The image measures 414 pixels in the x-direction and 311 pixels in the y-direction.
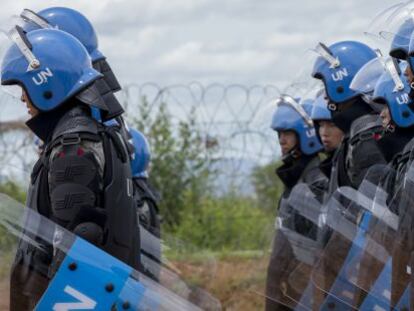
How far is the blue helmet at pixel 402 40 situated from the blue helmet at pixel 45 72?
1.45m

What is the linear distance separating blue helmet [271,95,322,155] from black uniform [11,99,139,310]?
11.1 feet

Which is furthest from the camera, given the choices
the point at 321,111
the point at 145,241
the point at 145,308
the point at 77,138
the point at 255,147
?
the point at 255,147

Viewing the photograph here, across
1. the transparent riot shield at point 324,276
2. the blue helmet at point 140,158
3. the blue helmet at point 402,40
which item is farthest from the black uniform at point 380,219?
the blue helmet at point 140,158

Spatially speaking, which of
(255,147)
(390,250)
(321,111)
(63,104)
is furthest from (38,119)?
(255,147)

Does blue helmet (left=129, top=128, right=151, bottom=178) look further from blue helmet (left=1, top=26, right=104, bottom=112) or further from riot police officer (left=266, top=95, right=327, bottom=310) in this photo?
blue helmet (left=1, top=26, right=104, bottom=112)

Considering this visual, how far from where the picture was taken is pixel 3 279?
17.2ft

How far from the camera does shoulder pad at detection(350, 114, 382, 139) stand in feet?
24.9

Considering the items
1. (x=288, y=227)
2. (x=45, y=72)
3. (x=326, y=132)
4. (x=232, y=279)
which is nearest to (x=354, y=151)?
(x=288, y=227)

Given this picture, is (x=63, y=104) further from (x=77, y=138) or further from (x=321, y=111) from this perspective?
(x=321, y=111)

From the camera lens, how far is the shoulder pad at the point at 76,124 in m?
5.71

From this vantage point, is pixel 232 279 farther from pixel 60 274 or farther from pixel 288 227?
pixel 60 274

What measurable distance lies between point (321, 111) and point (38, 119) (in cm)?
319

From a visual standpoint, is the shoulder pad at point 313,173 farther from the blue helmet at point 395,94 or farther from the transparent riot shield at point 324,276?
the blue helmet at point 395,94

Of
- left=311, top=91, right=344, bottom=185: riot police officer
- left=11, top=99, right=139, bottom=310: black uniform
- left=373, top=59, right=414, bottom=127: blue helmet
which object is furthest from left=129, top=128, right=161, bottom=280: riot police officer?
left=373, top=59, right=414, bottom=127: blue helmet
